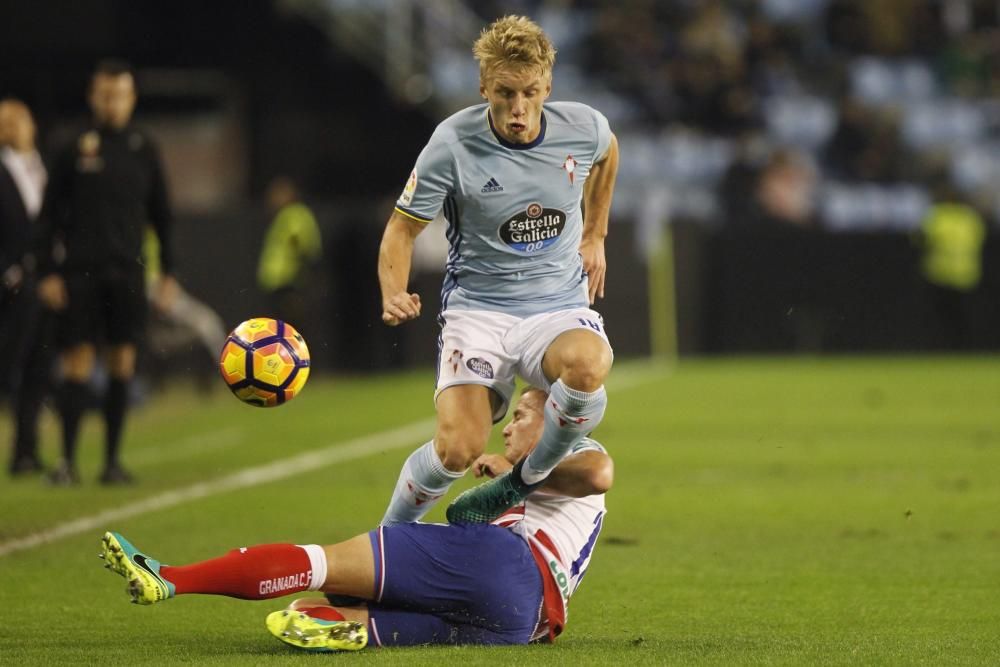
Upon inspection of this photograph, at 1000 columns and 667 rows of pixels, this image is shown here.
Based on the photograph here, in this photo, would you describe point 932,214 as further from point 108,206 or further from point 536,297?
point 536,297

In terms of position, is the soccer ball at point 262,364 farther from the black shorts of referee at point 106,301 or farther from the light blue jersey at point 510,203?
the black shorts of referee at point 106,301

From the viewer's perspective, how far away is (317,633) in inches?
191

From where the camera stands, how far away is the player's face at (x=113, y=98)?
9352 mm

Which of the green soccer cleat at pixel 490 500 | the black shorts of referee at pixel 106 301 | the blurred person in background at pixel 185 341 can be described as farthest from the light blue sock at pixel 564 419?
the blurred person in background at pixel 185 341

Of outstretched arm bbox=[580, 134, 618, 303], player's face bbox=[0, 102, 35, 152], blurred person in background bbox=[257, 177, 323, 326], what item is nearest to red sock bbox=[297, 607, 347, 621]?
outstretched arm bbox=[580, 134, 618, 303]

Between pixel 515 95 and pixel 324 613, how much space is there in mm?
1975

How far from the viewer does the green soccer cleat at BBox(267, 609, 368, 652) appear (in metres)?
4.86

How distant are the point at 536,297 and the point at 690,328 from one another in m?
16.0

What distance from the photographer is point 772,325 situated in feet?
72.6

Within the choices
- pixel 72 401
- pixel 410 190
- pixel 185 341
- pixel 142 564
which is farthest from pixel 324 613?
pixel 185 341

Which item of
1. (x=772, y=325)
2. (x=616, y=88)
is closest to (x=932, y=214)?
(x=772, y=325)

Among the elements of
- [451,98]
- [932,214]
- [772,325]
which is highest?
[451,98]

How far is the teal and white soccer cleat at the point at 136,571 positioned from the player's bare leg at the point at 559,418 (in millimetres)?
923

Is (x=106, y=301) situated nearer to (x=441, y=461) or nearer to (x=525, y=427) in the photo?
(x=525, y=427)
